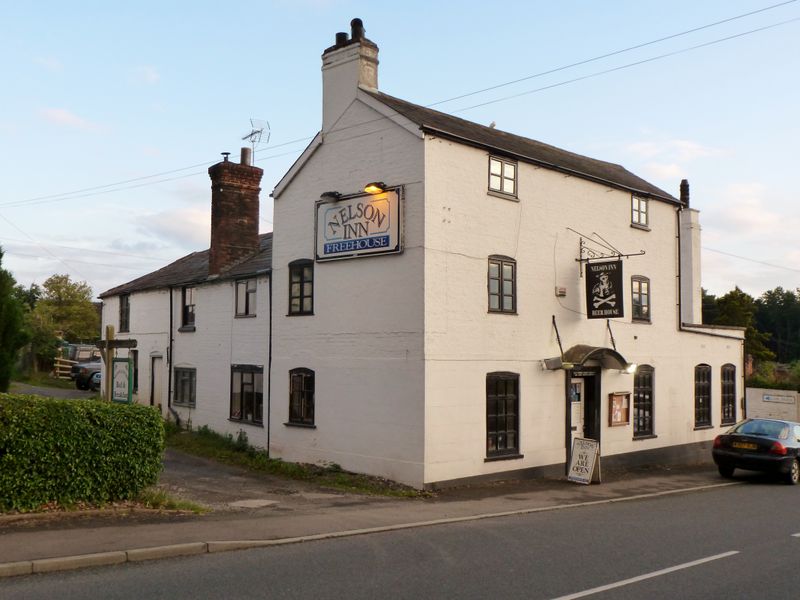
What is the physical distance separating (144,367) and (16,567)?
19.3 metres

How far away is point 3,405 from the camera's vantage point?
1015 cm

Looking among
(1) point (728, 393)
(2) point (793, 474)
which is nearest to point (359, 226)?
(2) point (793, 474)

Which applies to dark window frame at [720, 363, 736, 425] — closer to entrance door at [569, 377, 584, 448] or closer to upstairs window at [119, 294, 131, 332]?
entrance door at [569, 377, 584, 448]


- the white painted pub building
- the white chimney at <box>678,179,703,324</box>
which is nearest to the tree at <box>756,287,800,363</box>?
the white chimney at <box>678,179,703,324</box>

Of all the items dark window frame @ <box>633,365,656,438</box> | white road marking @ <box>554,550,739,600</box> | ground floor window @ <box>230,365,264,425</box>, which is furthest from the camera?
dark window frame @ <box>633,365,656,438</box>

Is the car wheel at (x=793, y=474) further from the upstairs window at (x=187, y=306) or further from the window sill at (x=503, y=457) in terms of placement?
the upstairs window at (x=187, y=306)

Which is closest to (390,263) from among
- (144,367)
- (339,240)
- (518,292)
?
(339,240)

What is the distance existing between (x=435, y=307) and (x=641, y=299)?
8.90m

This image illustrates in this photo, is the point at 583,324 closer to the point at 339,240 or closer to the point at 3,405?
the point at 339,240

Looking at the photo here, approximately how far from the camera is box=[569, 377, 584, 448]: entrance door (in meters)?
19.8

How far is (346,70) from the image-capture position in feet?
59.6

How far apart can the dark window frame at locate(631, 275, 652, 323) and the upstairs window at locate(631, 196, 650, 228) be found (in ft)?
5.33

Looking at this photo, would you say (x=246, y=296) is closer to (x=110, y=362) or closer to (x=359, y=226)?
(x=359, y=226)

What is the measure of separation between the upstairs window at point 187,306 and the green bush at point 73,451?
13077mm
